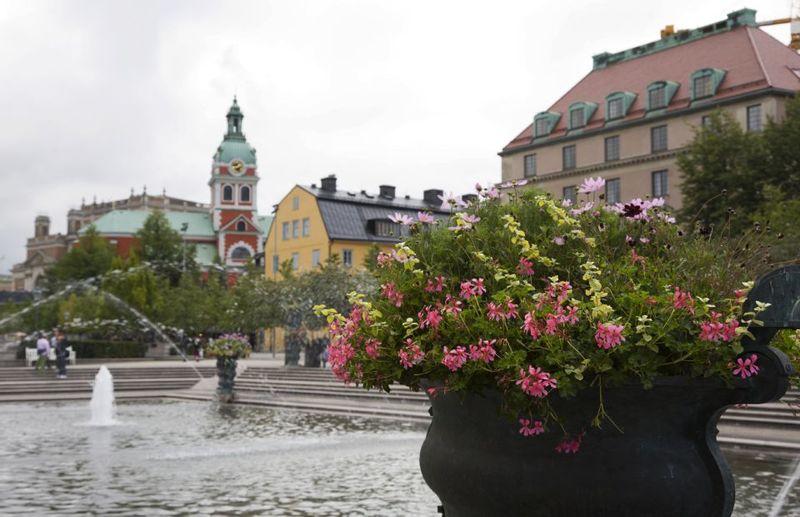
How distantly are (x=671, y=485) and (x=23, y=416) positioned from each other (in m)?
20.7

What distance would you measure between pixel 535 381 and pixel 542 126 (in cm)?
5554

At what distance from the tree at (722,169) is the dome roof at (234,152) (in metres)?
84.7

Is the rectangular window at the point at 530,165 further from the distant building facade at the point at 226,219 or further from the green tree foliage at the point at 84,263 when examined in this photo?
the distant building facade at the point at 226,219

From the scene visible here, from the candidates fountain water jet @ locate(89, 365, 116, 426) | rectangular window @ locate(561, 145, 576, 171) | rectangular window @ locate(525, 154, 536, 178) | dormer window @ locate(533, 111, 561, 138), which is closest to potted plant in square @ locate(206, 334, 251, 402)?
fountain water jet @ locate(89, 365, 116, 426)

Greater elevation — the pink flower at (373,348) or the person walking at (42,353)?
the pink flower at (373,348)

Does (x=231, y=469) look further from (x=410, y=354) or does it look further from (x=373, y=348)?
(x=410, y=354)

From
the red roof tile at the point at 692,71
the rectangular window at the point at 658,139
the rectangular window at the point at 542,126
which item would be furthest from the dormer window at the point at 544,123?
the rectangular window at the point at 658,139

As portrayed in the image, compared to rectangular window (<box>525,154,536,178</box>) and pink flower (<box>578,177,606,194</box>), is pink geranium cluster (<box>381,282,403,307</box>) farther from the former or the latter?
rectangular window (<box>525,154,536,178</box>)

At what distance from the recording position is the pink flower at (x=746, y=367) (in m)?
3.45

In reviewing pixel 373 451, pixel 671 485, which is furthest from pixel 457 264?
pixel 373 451

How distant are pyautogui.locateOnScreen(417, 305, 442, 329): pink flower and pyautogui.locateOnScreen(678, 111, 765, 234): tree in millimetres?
35107

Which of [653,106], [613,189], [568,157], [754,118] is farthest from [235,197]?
[754,118]

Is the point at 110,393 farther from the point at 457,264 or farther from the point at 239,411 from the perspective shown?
the point at 457,264

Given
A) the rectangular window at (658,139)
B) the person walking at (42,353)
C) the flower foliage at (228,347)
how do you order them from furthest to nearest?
the rectangular window at (658,139) → the person walking at (42,353) → the flower foliage at (228,347)
